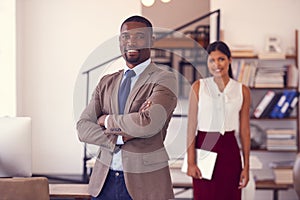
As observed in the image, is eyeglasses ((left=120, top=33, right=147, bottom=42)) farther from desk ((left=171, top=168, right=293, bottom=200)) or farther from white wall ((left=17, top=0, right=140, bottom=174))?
white wall ((left=17, top=0, right=140, bottom=174))

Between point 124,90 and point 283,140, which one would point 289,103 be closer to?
point 283,140

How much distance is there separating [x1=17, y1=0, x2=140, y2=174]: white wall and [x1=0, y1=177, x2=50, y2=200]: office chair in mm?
3617

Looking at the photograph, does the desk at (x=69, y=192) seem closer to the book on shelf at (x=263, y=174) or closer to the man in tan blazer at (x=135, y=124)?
the man in tan blazer at (x=135, y=124)

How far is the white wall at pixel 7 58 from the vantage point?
5.13 metres

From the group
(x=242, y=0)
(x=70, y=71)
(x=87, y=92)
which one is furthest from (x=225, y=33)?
(x=87, y=92)

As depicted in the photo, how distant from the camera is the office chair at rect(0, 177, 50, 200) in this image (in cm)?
187

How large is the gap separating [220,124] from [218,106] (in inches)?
4.3

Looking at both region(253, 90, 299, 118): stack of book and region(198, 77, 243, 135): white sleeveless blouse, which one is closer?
region(198, 77, 243, 135): white sleeveless blouse

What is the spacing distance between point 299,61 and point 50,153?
2.84m

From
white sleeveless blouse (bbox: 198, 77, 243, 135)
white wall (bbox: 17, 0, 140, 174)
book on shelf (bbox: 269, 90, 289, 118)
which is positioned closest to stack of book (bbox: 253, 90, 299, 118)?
book on shelf (bbox: 269, 90, 289, 118)

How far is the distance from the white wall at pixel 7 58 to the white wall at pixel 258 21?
215 cm

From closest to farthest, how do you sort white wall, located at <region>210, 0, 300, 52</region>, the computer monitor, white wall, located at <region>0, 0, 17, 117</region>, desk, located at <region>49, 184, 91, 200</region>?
1. the computer monitor
2. desk, located at <region>49, 184, 91, 200</region>
3. white wall, located at <region>210, 0, 300, 52</region>
4. white wall, located at <region>0, 0, 17, 117</region>

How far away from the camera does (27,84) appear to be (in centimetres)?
555

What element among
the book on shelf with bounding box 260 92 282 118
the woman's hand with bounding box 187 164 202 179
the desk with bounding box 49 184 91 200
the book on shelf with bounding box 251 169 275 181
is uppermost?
the book on shelf with bounding box 260 92 282 118
